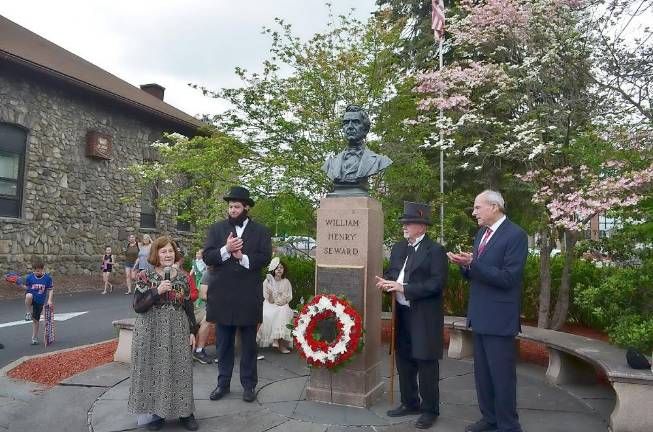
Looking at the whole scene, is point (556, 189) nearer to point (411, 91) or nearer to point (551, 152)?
point (551, 152)

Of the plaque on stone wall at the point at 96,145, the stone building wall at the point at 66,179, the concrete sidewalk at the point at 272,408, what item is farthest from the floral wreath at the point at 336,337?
the plaque on stone wall at the point at 96,145

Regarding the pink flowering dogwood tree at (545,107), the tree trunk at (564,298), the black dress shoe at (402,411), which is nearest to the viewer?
the black dress shoe at (402,411)

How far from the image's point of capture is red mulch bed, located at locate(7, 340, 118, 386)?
227 inches

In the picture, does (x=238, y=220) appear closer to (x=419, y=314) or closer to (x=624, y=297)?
(x=419, y=314)

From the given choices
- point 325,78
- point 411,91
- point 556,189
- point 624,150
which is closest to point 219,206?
point 325,78

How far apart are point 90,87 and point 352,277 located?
46.4ft

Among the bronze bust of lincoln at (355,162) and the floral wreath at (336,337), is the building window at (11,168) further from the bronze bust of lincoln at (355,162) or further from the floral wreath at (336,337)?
the floral wreath at (336,337)

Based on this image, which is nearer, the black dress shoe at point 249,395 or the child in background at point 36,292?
the black dress shoe at point 249,395

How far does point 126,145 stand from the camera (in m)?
18.6

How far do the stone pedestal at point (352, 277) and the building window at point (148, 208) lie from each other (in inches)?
625

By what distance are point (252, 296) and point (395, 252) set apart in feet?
4.72

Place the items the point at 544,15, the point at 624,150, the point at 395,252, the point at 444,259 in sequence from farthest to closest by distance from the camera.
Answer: the point at 544,15
the point at 624,150
the point at 395,252
the point at 444,259

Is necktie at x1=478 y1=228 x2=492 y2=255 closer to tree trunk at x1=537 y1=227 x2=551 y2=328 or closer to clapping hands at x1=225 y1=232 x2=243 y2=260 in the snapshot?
clapping hands at x1=225 y1=232 x2=243 y2=260

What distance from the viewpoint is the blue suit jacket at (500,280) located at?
3.95 meters
